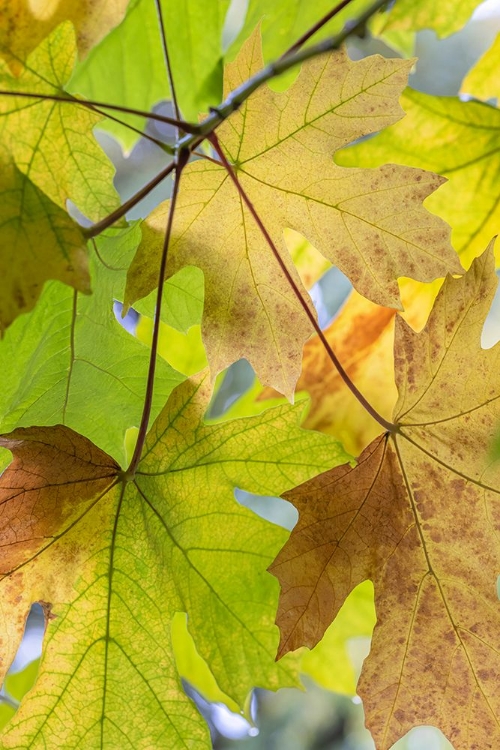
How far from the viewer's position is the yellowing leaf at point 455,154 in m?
0.86

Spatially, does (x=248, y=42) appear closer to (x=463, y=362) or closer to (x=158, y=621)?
(x=463, y=362)

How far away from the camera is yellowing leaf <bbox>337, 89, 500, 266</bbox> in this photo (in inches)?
33.8

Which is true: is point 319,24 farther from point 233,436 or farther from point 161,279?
point 233,436

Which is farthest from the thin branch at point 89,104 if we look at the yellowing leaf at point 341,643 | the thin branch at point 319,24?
the yellowing leaf at point 341,643

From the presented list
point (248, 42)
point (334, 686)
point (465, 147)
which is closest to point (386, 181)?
Result: point (248, 42)

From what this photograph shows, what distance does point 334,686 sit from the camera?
993 millimetres

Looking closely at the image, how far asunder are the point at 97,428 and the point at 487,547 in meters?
0.39

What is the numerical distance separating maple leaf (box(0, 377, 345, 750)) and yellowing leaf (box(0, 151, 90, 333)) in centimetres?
18

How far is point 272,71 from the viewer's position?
52 centimetres

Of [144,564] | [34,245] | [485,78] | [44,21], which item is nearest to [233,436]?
[144,564]

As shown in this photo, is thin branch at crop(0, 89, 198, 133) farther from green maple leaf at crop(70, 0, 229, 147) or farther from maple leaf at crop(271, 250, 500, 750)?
green maple leaf at crop(70, 0, 229, 147)

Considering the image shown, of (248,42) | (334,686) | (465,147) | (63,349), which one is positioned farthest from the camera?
(334,686)

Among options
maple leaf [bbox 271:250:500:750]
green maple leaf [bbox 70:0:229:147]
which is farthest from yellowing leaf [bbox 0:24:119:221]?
green maple leaf [bbox 70:0:229:147]

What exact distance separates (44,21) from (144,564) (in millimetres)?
513
